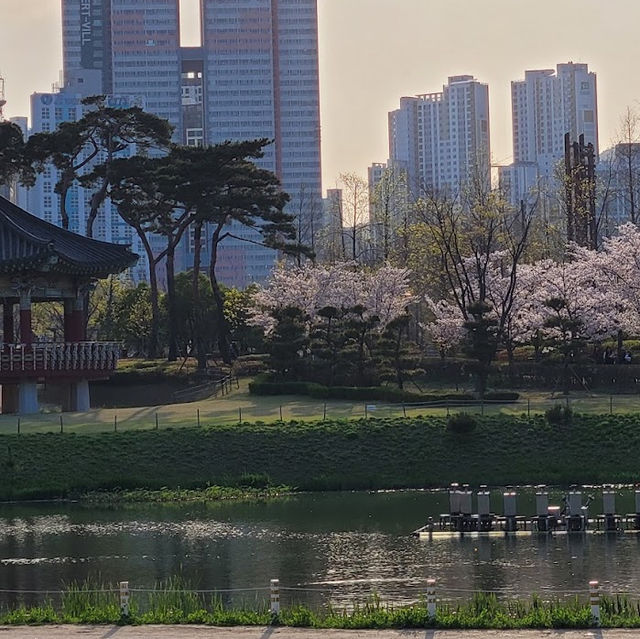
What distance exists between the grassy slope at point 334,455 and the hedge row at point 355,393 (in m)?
6.62

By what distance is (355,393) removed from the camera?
175 feet

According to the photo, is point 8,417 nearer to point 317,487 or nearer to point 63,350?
point 63,350

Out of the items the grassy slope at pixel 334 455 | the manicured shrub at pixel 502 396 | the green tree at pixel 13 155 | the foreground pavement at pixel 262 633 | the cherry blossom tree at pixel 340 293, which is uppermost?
the green tree at pixel 13 155

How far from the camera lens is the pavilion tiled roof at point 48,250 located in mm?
49312

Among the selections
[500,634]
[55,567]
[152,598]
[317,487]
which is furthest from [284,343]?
[500,634]

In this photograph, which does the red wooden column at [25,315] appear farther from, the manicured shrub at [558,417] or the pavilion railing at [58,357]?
the manicured shrub at [558,417]

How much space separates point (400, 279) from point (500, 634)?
50788 millimetres

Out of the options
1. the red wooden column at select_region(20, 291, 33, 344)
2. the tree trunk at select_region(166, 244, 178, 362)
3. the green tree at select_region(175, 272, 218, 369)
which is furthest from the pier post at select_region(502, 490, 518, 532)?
the green tree at select_region(175, 272, 218, 369)

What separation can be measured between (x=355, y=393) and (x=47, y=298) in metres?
13.7

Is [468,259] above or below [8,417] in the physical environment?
above

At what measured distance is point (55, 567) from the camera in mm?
27672

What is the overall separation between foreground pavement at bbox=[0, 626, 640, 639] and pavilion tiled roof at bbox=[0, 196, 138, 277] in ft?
99.3

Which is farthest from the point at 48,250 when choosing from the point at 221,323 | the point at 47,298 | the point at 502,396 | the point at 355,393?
the point at 221,323

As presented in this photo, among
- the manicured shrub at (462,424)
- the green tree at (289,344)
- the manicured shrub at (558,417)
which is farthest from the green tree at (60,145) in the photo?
the manicured shrub at (558,417)
